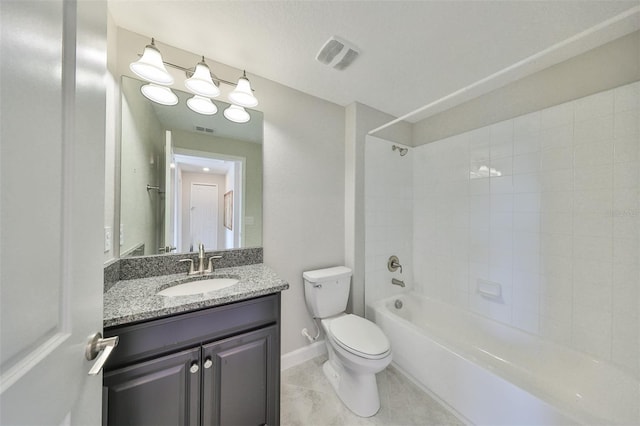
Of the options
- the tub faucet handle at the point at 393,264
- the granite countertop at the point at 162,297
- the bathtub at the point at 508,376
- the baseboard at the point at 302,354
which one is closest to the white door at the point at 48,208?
the granite countertop at the point at 162,297

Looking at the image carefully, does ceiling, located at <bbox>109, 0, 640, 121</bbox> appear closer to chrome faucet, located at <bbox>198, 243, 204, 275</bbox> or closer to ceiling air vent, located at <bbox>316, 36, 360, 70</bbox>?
ceiling air vent, located at <bbox>316, 36, 360, 70</bbox>

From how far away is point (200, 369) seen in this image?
0.96 metres

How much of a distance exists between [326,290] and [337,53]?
Result: 5.56 ft

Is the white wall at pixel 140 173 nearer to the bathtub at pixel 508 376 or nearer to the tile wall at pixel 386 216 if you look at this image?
the tile wall at pixel 386 216

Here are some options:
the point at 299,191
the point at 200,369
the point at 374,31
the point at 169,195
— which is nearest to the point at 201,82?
the point at 169,195

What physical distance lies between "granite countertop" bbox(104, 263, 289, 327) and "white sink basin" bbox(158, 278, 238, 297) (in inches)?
1.2

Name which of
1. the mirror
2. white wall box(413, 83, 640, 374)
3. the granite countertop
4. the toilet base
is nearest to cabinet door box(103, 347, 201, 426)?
the granite countertop

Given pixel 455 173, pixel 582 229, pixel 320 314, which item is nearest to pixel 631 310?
pixel 582 229

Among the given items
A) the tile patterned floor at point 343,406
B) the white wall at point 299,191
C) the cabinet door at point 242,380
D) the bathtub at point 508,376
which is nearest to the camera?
the cabinet door at point 242,380

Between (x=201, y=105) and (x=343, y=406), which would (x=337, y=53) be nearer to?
(x=201, y=105)

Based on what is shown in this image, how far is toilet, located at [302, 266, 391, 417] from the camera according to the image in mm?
1324

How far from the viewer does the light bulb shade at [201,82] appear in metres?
1.28

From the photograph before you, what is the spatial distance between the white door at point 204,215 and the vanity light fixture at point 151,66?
628 mm

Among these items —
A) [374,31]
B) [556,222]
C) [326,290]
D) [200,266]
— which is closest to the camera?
[374,31]
